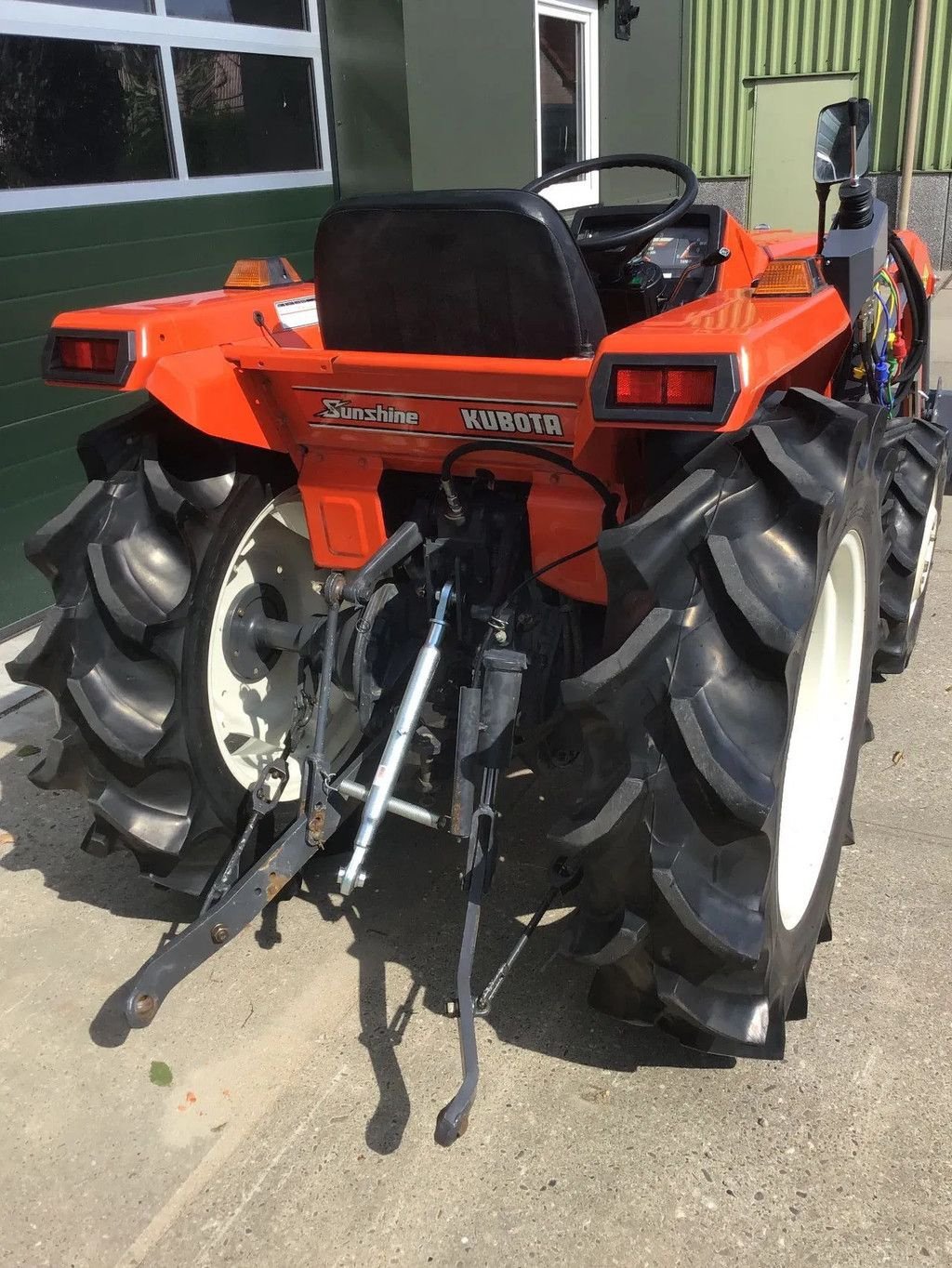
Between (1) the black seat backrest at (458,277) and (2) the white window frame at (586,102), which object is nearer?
(1) the black seat backrest at (458,277)

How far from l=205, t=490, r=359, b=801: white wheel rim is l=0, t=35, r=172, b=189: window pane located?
223 cm

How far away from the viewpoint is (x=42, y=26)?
154 inches

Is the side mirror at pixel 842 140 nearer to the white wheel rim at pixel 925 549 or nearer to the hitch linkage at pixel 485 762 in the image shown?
the white wheel rim at pixel 925 549

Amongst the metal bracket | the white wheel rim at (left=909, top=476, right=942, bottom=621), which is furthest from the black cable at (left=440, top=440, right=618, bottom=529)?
the white wheel rim at (left=909, top=476, right=942, bottom=621)

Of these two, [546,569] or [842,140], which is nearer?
[546,569]

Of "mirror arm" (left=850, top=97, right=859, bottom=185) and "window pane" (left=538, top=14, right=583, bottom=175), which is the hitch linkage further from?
"window pane" (left=538, top=14, right=583, bottom=175)

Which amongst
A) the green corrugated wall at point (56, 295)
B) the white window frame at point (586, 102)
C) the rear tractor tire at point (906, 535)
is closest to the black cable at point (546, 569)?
the rear tractor tire at point (906, 535)

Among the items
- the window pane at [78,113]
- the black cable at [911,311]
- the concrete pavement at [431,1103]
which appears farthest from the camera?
the window pane at [78,113]

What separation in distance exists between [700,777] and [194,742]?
120 centimetres

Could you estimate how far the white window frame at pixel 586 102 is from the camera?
7.03m

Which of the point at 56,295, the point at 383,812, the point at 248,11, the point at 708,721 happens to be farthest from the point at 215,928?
the point at 248,11

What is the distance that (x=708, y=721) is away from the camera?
5.57 feet

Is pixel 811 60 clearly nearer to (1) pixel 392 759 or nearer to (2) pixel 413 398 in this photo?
(2) pixel 413 398

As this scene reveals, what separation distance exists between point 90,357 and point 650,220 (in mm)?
1531
